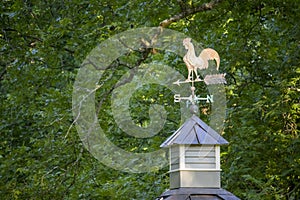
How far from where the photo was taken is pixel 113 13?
615 centimetres

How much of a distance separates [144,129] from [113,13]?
4.94 ft

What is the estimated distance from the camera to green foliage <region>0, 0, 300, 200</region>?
565 centimetres

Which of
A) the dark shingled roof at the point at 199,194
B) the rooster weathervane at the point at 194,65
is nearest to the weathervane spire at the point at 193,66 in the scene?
the rooster weathervane at the point at 194,65

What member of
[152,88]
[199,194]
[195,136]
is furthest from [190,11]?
[199,194]

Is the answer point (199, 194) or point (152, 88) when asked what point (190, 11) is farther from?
point (199, 194)

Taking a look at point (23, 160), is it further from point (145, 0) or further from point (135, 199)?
point (145, 0)

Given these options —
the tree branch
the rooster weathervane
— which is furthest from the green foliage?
the rooster weathervane

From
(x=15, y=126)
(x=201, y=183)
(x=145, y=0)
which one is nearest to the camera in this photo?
(x=201, y=183)

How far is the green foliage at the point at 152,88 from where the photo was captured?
5648 mm

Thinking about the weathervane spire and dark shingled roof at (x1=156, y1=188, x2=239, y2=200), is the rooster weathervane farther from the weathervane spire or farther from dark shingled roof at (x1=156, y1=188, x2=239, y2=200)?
dark shingled roof at (x1=156, y1=188, x2=239, y2=200)

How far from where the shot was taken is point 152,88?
673 cm

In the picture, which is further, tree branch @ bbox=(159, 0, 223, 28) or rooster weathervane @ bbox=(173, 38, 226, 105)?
tree branch @ bbox=(159, 0, 223, 28)

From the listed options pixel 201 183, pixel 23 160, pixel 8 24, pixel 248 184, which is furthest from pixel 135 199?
pixel 201 183

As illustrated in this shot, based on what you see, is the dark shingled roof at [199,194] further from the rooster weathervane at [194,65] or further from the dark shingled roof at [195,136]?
the rooster weathervane at [194,65]
